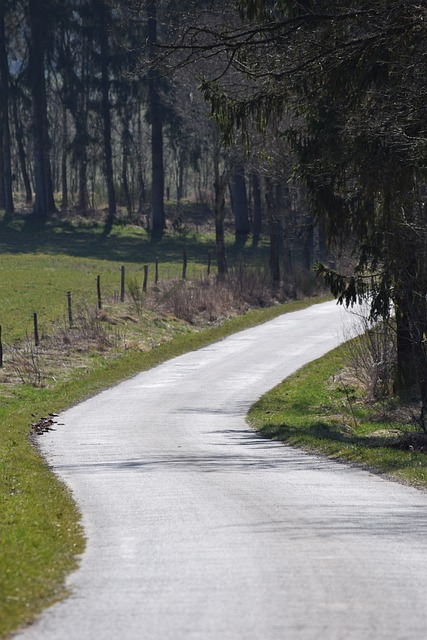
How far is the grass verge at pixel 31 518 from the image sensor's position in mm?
8508

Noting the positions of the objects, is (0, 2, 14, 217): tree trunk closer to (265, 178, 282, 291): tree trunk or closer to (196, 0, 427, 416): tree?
(265, 178, 282, 291): tree trunk

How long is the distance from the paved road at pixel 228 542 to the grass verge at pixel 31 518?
204 millimetres

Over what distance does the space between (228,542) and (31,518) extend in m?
2.61

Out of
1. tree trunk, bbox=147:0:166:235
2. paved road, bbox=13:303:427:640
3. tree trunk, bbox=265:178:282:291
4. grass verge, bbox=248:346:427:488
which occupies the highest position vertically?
tree trunk, bbox=147:0:166:235

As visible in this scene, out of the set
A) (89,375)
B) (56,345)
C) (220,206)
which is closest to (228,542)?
(89,375)

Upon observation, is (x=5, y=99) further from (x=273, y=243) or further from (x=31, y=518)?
(x=31, y=518)

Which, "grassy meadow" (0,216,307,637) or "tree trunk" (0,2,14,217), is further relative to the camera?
"tree trunk" (0,2,14,217)

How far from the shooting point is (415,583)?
8.76 m

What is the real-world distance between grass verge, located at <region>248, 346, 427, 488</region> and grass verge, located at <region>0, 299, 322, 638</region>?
4.84 m

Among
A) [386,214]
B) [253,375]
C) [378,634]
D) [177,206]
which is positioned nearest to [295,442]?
[386,214]

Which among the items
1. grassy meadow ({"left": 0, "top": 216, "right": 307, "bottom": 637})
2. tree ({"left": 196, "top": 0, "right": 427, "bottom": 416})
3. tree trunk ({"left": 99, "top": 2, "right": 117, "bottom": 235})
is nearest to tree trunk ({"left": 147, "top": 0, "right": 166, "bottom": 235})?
grassy meadow ({"left": 0, "top": 216, "right": 307, "bottom": 637})

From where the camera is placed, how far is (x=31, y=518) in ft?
39.8

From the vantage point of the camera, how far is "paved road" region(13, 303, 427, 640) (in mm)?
7578

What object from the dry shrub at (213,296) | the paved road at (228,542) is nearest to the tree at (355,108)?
the paved road at (228,542)
